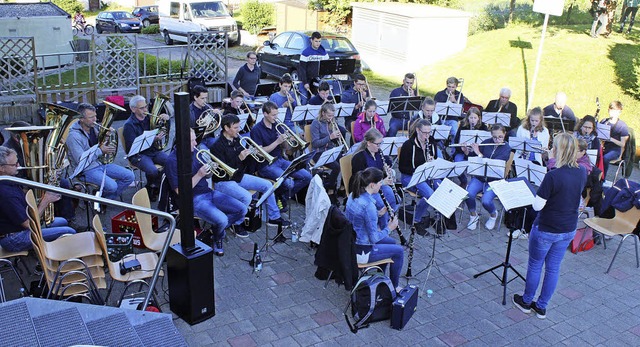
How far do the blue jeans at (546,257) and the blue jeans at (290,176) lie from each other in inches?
132

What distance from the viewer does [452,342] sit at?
5.45m

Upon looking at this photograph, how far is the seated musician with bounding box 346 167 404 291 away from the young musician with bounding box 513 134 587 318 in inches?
53.8

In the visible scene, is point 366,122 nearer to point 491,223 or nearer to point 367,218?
point 491,223

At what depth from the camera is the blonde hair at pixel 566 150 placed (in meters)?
5.41

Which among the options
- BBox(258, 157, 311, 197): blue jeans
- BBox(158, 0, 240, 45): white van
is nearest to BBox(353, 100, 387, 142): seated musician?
BBox(258, 157, 311, 197): blue jeans

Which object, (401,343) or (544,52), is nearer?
(401,343)

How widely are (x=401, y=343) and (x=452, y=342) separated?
50cm

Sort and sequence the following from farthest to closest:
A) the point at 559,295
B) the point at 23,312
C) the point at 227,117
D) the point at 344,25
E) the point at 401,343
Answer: the point at 344,25 → the point at 227,117 → the point at 559,295 → the point at 401,343 → the point at 23,312

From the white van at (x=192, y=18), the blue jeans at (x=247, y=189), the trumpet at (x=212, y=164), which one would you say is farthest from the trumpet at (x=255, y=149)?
the white van at (x=192, y=18)

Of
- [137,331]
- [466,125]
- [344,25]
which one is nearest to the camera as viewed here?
[137,331]

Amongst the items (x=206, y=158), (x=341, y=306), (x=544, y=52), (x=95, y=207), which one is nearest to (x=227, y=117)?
(x=206, y=158)

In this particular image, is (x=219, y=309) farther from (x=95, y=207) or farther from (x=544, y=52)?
(x=544, y=52)

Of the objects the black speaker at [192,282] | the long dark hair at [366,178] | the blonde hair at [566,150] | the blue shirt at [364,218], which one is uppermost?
the blonde hair at [566,150]

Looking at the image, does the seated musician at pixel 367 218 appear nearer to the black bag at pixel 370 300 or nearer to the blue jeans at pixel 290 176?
the black bag at pixel 370 300
